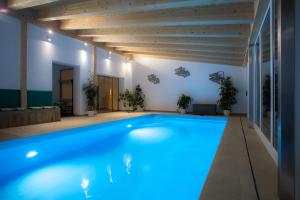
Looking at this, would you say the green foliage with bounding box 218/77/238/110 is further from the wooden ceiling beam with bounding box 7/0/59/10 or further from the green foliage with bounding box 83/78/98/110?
the wooden ceiling beam with bounding box 7/0/59/10

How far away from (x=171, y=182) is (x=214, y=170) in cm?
60

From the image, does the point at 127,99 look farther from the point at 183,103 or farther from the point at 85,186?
the point at 85,186

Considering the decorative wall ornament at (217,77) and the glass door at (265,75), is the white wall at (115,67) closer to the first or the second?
the decorative wall ornament at (217,77)

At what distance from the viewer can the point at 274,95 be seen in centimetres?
289

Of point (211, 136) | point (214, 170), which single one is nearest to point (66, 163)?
point (214, 170)

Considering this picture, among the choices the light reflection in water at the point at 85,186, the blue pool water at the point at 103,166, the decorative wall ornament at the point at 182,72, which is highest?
the decorative wall ornament at the point at 182,72

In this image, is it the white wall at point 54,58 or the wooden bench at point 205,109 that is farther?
the wooden bench at point 205,109

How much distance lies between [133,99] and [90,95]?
282cm

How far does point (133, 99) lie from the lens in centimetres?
1109

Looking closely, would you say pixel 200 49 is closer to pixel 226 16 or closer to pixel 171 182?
pixel 226 16

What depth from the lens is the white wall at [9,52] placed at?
5914mm

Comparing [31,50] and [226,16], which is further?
[31,50]

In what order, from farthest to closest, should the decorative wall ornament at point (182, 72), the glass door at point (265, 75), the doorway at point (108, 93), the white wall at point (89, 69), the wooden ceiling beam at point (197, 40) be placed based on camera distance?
the doorway at point (108, 93)
the decorative wall ornament at point (182, 72)
the wooden ceiling beam at point (197, 40)
the white wall at point (89, 69)
the glass door at point (265, 75)

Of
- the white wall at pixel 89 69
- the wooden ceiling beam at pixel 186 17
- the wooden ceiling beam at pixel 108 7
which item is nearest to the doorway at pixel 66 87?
the white wall at pixel 89 69
